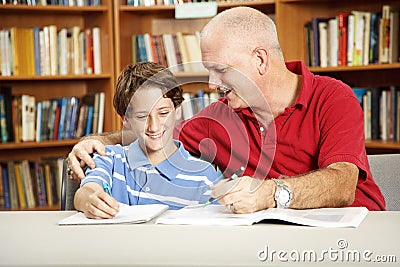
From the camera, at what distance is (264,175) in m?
1.73

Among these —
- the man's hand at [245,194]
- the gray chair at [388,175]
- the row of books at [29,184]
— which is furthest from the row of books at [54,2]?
the man's hand at [245,194]

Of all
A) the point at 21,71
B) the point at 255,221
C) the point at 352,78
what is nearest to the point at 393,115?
the point at 352,78

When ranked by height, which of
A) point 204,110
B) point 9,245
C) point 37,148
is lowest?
point 37,148

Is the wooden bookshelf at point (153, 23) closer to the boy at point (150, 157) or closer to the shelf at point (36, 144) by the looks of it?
the shelf at point (36, 144)

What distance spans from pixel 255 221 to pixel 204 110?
829 millimetres

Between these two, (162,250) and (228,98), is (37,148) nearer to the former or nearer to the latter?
(228,98)

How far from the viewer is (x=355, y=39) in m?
3.28

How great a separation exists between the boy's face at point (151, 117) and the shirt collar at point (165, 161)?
39 millimetres

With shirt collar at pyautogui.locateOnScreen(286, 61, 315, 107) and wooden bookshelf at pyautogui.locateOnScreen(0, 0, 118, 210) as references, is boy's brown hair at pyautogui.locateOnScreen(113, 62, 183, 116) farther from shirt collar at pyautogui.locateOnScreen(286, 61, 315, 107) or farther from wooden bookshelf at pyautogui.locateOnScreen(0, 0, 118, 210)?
wooden bookshelf at pyautogui.locateOnScreen(0, 0, 118, 210)

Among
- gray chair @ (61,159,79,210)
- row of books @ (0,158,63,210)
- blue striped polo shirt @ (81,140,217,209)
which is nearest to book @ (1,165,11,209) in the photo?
row of books @ (0,158,63,210)

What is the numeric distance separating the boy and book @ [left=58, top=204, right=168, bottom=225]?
0.57ft

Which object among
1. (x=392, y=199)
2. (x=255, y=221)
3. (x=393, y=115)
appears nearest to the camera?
(x=255, y=221)

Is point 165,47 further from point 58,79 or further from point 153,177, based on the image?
point 153,177

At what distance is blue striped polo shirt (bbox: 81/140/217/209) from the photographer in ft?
5.15
